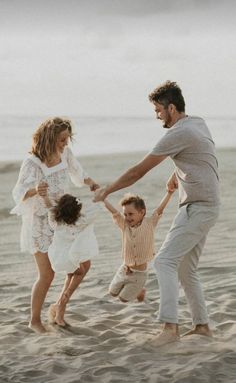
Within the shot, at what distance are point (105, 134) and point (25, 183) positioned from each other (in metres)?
19.5

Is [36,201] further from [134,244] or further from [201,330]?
[201,330]

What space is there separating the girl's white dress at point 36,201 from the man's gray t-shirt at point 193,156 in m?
1.03

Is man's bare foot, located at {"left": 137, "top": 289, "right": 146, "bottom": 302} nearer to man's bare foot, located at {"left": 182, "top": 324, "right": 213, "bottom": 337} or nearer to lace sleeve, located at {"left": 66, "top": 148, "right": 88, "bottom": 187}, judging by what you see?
man's bare foot, located at {"left": 182, "top": 324, "right": 213, "bottom": 337}

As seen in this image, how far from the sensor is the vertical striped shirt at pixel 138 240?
7.36 m

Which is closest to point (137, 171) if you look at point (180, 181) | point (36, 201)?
point (180, 181)

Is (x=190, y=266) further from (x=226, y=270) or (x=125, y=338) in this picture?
(x=226, y=270)

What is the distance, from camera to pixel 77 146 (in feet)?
74.8

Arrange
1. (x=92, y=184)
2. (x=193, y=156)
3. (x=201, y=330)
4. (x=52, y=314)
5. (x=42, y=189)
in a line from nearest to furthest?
(x=193, y=156)
(x=201, y=330)
(x=42, y=189)
(x=92, y=184)
(x=52, y=314)

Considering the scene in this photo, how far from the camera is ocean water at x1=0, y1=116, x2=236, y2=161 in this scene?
22075 millimetres

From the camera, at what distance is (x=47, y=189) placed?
23.3 feet

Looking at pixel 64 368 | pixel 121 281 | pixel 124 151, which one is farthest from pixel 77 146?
pixel 64 368

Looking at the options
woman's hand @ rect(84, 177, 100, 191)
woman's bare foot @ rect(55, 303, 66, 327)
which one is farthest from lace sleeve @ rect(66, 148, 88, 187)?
woman's bare foot @ rect(55, 303, 66, 327)

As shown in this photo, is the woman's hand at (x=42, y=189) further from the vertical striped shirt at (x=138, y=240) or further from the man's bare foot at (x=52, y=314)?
the man's bare foot at (x=52, y=314)

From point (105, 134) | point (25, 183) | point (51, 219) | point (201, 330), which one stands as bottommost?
point (201, 330)
